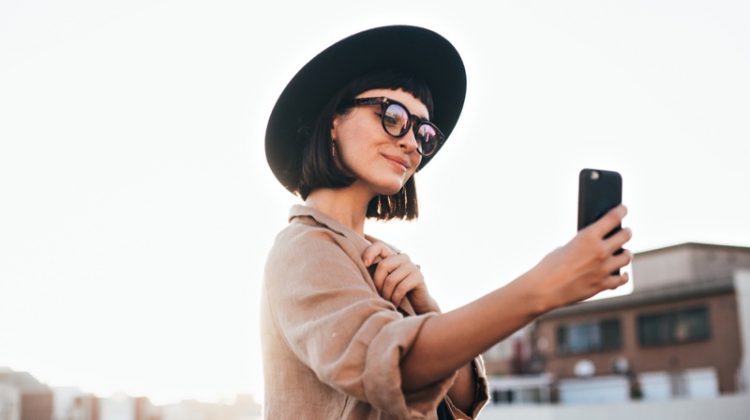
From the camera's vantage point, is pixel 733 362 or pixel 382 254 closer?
pixel 382 254

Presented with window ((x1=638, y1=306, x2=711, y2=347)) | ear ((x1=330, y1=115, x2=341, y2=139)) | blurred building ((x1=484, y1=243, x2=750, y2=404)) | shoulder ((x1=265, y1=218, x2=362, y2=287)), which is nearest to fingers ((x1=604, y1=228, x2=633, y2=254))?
shoulder ((x1=265, y1=218, x2=362, y2=287))

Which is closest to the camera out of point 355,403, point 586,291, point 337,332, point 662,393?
point 586,291

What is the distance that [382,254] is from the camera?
72.5 inches

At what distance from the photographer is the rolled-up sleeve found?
4.48 feet

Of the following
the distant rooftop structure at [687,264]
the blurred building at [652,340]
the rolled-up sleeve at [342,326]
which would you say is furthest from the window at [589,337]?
the rolled-up sleeve at [342,326]

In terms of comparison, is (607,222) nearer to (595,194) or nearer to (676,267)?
(595,194)

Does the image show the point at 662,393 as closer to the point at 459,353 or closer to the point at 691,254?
the point at 691,254

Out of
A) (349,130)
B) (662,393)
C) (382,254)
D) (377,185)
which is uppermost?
(349,130)

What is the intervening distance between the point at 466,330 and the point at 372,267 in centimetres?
50

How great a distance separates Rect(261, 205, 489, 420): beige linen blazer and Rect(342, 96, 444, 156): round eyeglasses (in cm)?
27

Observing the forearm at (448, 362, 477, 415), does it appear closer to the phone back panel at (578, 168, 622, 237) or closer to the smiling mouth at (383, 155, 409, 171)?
the smiling mouth at (383, 155, 409, 171)

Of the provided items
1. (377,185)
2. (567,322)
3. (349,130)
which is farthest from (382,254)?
(567,322)

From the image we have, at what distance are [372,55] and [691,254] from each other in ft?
139

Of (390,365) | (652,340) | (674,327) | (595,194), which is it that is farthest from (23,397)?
(652,340)
